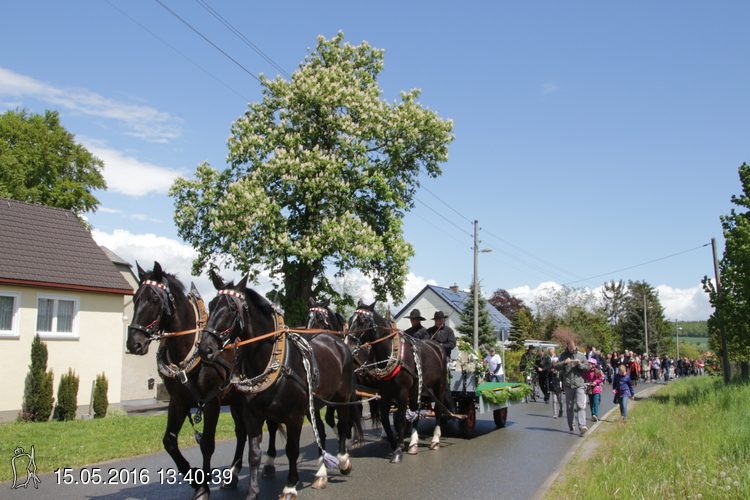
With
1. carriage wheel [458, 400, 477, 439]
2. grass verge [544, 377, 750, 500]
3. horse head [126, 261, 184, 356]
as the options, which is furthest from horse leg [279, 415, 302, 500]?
carriage wheel [458, 400, 477, 439]

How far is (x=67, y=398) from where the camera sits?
16109 millimetres

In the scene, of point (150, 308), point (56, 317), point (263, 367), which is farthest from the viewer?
point (56, 317)

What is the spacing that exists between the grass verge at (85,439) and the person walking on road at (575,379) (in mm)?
7093

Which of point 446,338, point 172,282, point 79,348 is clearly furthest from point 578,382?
point 79,348

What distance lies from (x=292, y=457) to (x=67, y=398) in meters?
12.3

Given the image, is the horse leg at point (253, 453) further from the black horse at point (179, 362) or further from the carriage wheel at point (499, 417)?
the carriage wheel at point (499, 417)

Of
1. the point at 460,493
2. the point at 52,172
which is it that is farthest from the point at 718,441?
the point at 52,172

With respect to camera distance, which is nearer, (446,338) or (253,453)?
(253,453)

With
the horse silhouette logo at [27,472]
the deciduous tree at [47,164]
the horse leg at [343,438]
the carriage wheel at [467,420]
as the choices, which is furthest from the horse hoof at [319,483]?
the deciduous tree at [47,164]

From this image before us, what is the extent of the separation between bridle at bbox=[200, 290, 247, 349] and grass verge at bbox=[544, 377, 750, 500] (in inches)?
161

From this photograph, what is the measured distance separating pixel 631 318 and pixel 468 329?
41337mm

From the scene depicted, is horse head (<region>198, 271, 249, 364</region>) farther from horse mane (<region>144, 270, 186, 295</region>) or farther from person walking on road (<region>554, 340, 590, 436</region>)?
person walking on road (<region>554, 340, 590, 436</region>)

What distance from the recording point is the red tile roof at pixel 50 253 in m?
16.4

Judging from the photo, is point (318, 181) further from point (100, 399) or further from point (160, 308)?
point (160, 308)
